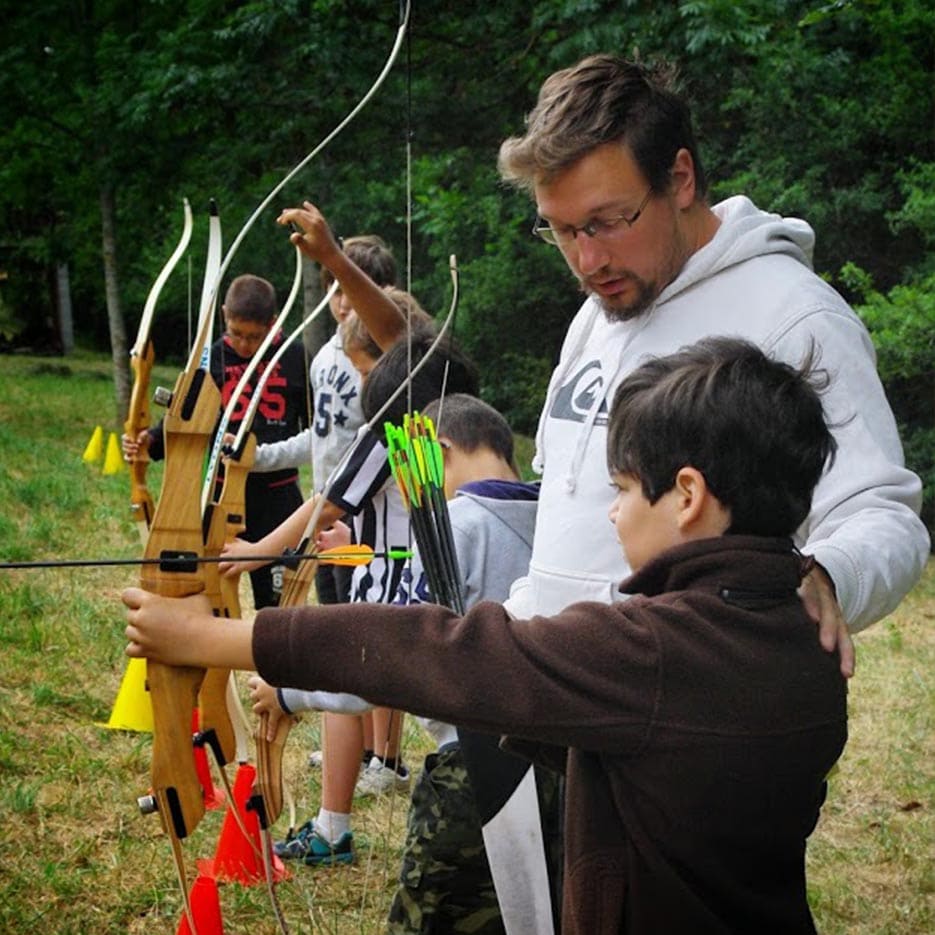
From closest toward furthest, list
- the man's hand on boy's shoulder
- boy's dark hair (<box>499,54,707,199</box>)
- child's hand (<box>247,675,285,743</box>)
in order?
the man's hand on boy's shoulder < boy's dark hair (<box>499,54,707,199</box>) < child's hand (<box>247,675,285,743</box>)

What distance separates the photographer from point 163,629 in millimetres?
1438

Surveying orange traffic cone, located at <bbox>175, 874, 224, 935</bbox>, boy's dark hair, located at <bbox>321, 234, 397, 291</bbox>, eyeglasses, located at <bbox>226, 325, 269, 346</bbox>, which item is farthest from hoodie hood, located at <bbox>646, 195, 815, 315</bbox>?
eyeglasses, located at <bbox>226, 325, 269, 346</bbox>

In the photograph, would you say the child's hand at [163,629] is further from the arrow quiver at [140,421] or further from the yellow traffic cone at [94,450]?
the yellow traffic cone at [94,450]

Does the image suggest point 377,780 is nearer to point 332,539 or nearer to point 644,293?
point 332,539

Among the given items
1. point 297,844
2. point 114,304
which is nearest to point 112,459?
point 114,304

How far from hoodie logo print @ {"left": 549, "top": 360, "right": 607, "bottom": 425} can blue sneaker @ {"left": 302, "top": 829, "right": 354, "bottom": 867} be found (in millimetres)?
1628

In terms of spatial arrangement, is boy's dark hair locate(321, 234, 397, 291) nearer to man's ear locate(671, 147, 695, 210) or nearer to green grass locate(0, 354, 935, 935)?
Answer: green grass locate(0, 354, 935, 935)

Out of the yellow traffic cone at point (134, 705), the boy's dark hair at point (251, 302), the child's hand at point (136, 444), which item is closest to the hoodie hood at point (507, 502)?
the child's hand at point (136, 444)

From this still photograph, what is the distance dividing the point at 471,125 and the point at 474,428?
8.91 metres

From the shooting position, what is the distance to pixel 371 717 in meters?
3.99

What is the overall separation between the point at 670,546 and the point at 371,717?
105 inches

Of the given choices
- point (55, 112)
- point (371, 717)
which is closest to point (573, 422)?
point (371, 717)

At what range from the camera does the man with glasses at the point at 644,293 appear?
5.91 ft

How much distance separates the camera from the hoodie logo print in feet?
6.52
